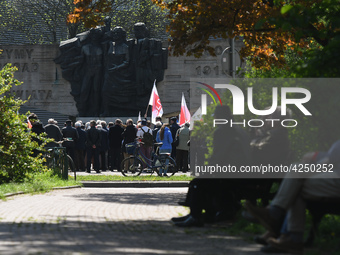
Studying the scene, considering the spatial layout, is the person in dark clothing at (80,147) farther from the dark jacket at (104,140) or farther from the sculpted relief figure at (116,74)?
the sculpted relief figure at (116,74)

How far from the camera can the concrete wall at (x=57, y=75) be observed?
36.5m

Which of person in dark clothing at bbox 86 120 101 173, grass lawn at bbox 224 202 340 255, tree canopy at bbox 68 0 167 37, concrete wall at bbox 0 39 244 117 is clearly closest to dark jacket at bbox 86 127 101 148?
person in dark clothing at bbox 86 120 101 173

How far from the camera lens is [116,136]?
1053 inches

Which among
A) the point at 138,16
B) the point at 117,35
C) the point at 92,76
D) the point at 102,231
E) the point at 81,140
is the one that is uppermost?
the point at 138,16

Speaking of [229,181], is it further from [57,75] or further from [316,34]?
[57,75]

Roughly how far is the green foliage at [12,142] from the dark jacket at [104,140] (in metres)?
9.42

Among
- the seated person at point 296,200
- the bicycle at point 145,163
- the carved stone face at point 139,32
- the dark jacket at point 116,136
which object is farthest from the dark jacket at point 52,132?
the seated person at point 296,200

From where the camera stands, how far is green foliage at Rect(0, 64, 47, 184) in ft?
55.4

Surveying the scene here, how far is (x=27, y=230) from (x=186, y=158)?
17585 millimetres

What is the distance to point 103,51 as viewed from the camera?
36031 mm

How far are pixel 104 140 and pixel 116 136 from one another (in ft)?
1.79

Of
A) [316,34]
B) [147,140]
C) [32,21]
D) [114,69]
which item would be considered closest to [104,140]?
[147,140]

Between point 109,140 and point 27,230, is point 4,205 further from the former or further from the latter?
point 109,140

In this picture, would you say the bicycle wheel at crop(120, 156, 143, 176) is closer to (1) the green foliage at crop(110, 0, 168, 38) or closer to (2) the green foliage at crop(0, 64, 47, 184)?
(2) the green foliage at crop(0, 64, 47, 184)
